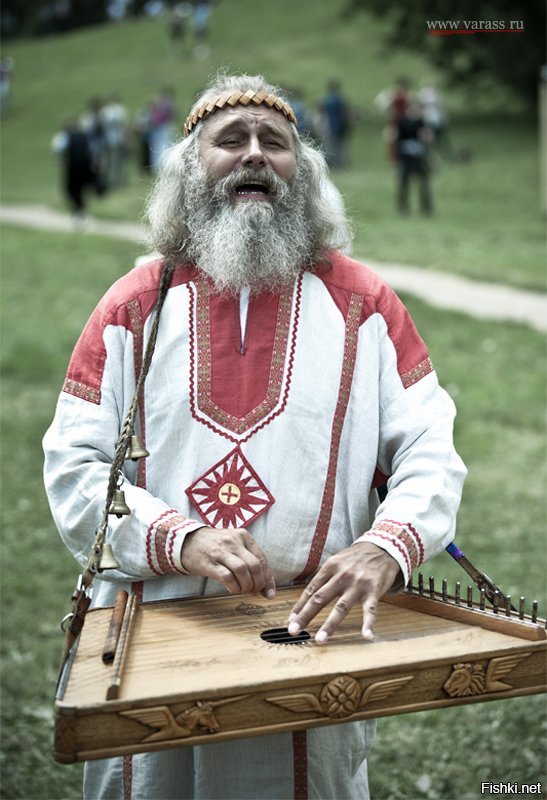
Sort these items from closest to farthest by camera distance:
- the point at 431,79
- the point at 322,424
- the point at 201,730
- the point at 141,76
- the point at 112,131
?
the point at 201,730, the point at 322,424, the point at 112,131, the point at 431,79, the point at 141,76

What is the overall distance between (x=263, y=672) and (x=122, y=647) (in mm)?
310

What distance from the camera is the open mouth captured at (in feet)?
9.37

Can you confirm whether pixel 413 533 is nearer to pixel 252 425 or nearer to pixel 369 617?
pixel 369 617

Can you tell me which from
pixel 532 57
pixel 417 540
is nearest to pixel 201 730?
pixel 417 540

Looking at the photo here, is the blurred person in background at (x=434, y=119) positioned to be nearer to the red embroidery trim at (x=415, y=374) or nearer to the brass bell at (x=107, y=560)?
the red embroidery trim at (x=415, y=374)

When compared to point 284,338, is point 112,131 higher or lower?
higher

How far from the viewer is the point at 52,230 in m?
18.2

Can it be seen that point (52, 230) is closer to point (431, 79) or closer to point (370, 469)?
point (370, 469)

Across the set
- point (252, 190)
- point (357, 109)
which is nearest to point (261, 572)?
point (252, 190)

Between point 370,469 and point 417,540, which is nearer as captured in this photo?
point 417,540

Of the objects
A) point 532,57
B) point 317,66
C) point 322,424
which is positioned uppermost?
point 317,66

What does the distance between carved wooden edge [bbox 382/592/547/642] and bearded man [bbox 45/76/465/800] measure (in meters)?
0.08

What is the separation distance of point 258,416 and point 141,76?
37.8 m

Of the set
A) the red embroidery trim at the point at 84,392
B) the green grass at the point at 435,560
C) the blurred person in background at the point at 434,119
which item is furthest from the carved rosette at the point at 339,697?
the blurred person in background at the point at 434,119
